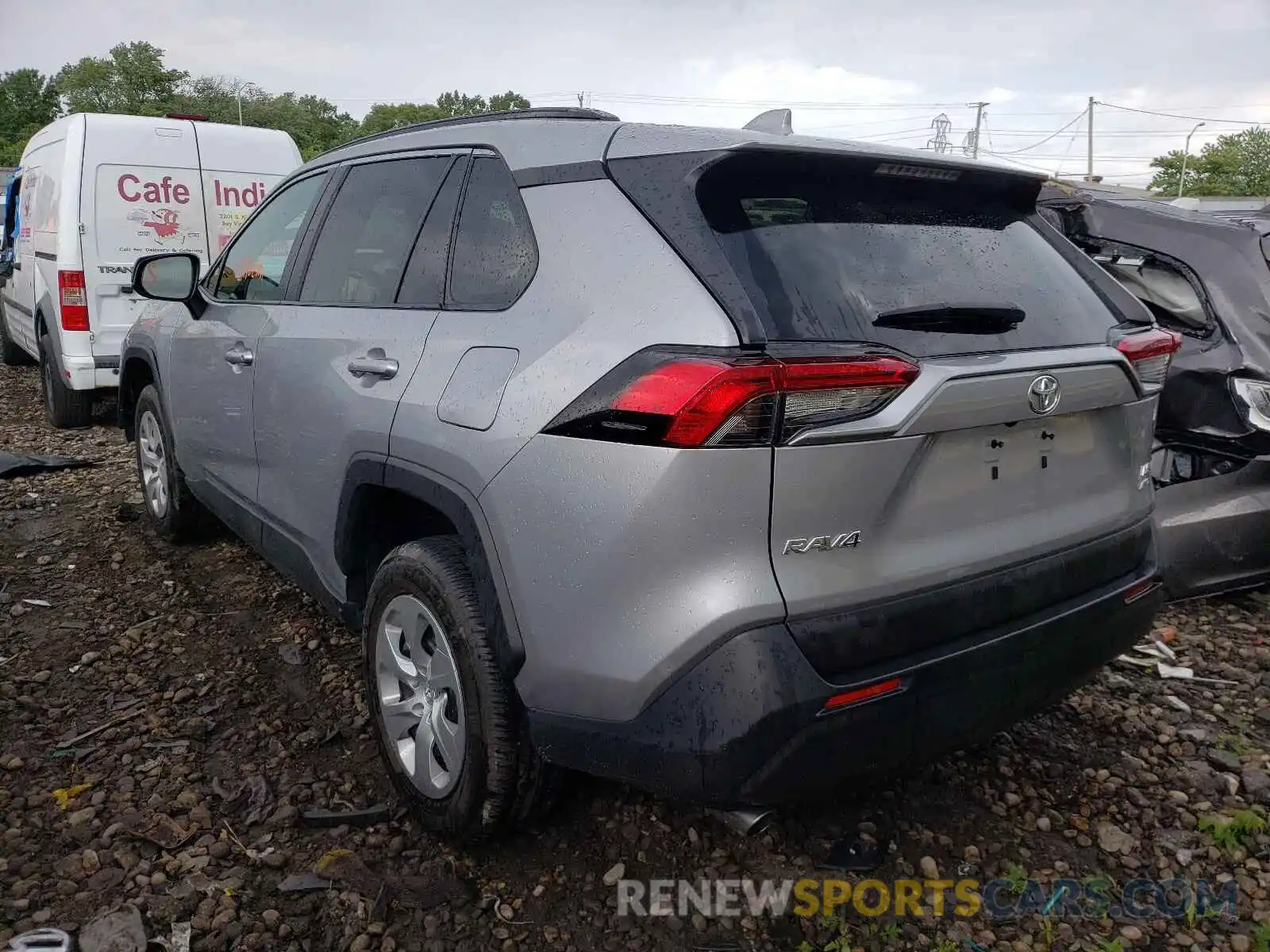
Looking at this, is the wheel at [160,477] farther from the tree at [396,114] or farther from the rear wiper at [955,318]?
the tree at [396,114]

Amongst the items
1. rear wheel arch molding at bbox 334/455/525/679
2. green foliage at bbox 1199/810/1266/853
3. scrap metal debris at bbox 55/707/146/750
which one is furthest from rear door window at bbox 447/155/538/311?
green foliage at bbox 1199/810/1266/853

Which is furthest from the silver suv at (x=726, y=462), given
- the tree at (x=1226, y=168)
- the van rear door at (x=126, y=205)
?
the tree at (x=1226, y=168)

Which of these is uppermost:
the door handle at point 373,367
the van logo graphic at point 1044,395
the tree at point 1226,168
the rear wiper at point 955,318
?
the tree at point 1226,168

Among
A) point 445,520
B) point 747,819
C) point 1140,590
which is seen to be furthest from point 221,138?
point 1140,590

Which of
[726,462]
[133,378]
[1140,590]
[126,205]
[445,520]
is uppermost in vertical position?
[126,205]

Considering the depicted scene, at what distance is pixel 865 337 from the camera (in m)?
1.88

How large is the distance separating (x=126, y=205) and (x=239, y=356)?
15.6 ft

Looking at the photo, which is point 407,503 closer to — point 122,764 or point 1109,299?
point 122,764

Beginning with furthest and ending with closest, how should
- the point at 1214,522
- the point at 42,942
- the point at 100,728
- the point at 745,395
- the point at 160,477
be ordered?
1. the point at 160,477
2. the point at 1214,522
3. the point at 100,728
4. the point at 42,942
5. the point at 745,395

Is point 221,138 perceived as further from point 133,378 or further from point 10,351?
point 10,351

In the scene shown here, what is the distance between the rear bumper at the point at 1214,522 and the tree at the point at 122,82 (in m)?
79.6

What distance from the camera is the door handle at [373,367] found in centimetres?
253

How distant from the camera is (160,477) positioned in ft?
15.6

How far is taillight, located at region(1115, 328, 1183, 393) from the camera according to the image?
2.33 meters
